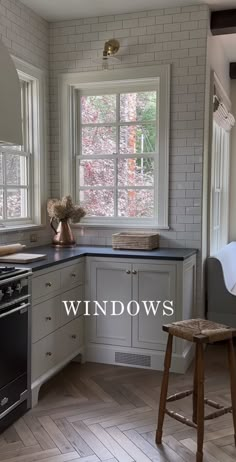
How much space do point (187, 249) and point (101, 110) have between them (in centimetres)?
149

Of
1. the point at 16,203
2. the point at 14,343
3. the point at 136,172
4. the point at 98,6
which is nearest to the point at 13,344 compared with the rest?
the point at 14,343

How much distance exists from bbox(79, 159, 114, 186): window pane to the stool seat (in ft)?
6.50

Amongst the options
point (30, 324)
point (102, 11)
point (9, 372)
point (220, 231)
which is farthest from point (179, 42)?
point (9, 372)

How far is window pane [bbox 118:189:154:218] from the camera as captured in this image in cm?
407

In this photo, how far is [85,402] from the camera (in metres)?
2.99

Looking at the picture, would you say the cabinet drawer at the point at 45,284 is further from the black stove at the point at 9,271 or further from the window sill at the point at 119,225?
the window sill at the point at 119,225

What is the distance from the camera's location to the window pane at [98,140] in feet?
13.7

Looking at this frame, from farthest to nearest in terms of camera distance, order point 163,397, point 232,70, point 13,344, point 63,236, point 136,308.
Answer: point 232,70, point 63,236, point 136,308, point 13,344, point 163,397

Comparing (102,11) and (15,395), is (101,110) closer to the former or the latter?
(102,11)

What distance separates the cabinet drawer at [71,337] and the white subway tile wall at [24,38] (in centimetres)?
83

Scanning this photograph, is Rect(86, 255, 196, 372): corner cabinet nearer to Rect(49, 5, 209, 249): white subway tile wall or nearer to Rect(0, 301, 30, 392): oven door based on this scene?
Rect(49, 5, 209, 249): white subway tile wall

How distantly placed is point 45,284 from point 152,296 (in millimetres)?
891

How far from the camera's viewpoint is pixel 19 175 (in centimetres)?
399

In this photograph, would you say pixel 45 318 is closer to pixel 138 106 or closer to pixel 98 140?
pixel 98 140
